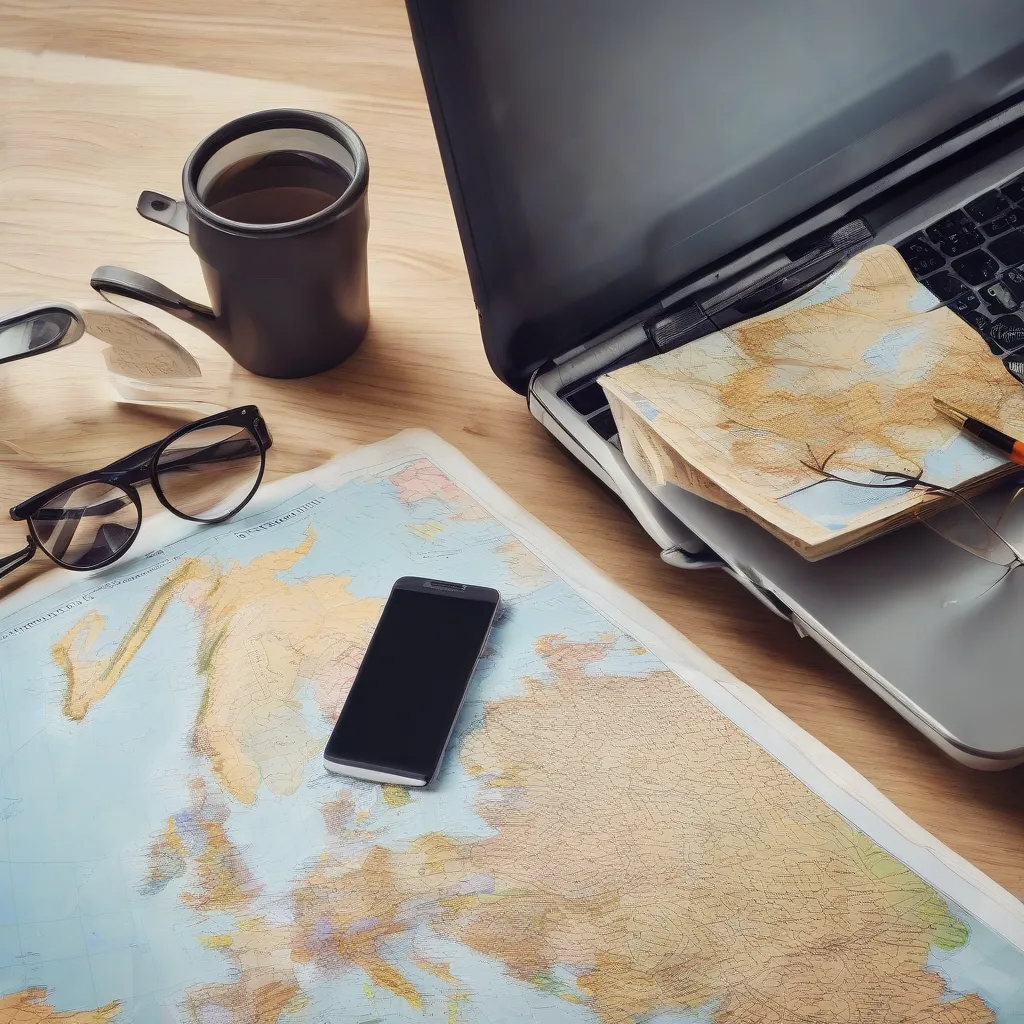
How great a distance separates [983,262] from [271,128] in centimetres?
45

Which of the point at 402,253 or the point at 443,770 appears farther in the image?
the point at 402,253

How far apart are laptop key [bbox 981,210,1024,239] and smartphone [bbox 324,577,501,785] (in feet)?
1.30

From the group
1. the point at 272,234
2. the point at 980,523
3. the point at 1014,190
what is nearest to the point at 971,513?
the point at 980,523

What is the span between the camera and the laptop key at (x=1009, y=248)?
650mm

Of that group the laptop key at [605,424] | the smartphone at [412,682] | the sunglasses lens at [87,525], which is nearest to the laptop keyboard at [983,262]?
the laptop key at [605,424]

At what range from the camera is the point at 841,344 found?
60cm

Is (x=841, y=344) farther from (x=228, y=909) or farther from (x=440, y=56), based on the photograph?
(x=228, y=909)

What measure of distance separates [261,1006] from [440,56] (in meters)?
0.44

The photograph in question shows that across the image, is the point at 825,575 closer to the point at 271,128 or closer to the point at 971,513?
the point at 971,513

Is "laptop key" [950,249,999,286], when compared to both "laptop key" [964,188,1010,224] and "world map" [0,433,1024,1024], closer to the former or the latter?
"laptop key" [964,188,1010,224]

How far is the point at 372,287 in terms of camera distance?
73 centimetres

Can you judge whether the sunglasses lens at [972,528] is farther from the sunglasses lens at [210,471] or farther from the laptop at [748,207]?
the sunglasses lens at [210,471]

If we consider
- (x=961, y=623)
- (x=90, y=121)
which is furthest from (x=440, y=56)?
(x=90, y=121)

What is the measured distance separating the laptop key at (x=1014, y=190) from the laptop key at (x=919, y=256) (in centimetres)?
7
